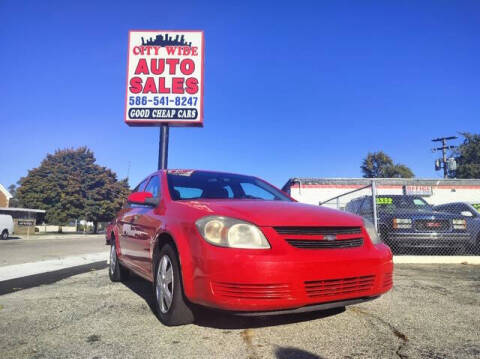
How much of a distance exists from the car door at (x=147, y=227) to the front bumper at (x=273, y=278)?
97 cm

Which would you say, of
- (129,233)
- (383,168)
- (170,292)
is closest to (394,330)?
(170,292)

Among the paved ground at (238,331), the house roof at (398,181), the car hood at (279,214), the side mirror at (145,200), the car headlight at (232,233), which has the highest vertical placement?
the house roof at (398,181)

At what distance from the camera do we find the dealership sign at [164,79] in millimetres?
11771

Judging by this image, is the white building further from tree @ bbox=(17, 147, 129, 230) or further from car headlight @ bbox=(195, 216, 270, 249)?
car headlight @ bbox=(195, 216, 270, 249)

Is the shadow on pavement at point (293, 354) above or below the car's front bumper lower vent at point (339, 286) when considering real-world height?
below

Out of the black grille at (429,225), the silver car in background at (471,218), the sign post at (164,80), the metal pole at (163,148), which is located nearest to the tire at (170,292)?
the black grille at (429,225)

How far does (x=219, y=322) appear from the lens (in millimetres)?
2791

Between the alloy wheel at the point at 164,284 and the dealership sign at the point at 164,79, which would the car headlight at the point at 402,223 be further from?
the dealership sign at the point at 164,79

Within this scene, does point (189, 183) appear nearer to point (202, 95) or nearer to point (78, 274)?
point (78, 274)

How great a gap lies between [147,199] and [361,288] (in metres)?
2.14

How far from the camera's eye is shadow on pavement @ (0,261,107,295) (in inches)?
182

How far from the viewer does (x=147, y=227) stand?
11.2ft

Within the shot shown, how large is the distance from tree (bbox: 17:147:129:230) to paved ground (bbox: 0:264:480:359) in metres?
38.4

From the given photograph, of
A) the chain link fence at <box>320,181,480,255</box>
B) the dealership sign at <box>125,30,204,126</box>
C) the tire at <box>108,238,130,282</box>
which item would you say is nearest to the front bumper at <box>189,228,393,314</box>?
the tire at <box>108,238,130,282</box>
